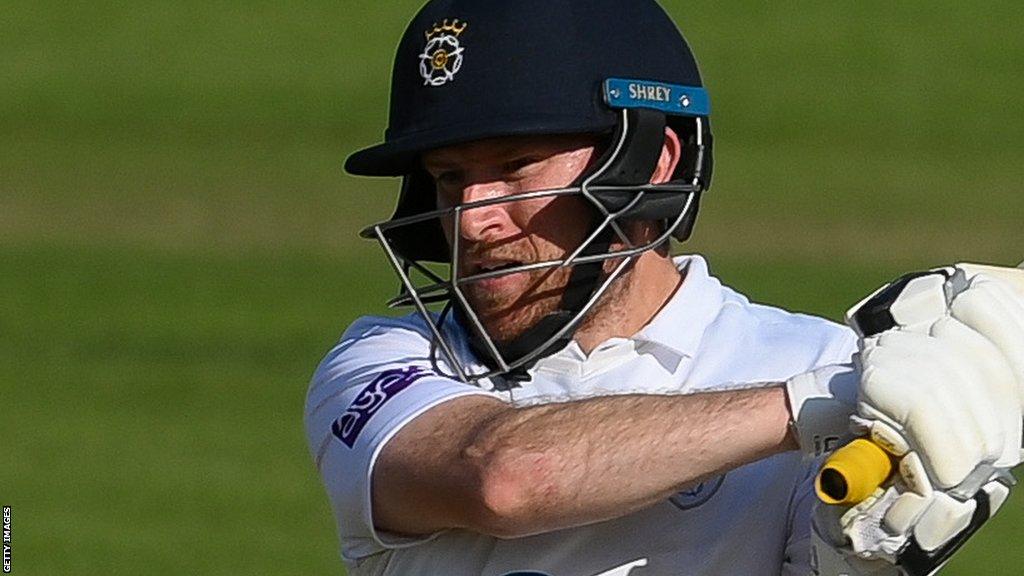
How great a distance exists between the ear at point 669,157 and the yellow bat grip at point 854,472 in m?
1.03

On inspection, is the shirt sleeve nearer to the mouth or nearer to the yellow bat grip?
the mouth

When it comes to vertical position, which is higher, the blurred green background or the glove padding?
the glove padding

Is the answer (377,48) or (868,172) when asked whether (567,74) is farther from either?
(377,48)

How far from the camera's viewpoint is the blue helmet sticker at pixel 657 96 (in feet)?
12.7

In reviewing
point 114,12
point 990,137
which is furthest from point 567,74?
point 114,12

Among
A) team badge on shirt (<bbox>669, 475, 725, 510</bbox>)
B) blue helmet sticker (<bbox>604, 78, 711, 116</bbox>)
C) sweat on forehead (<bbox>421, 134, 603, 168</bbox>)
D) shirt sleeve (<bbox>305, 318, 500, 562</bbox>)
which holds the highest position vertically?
blue helmet sticker (<bbox>604, 78, 711, 116</bbox>)

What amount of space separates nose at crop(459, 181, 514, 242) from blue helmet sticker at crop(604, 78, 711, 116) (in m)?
0.26

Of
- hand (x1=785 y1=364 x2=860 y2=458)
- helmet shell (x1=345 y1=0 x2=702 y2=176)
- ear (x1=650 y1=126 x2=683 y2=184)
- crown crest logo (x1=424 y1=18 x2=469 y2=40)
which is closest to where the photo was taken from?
hand (x1=785 y1=364 x2=860 y2=458)

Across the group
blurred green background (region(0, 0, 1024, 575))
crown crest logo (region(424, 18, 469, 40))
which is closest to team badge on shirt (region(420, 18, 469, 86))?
crown crest logo (region(424, 18, 469, 40))

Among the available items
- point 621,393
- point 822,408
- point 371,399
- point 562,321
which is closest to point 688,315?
point 562,321

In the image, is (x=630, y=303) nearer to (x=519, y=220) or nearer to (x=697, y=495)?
(x=519, y=220)

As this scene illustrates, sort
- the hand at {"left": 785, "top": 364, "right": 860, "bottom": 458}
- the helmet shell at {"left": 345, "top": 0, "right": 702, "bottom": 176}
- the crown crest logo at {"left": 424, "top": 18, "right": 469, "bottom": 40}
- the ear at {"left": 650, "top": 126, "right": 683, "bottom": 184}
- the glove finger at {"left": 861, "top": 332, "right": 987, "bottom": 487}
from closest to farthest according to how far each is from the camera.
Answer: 1. the glove finger at {"left": 861, "top": 332, "right": 987, "bottom": 487}
2. the hand at {"left": 785, "top": 364, "right": 860, "bottom": 458}
3. the helmet shell at {"left": 345, "top": 0, "right": 702, "bottom": 176}
4. the crown crest logo at {"left": 424, "top": 18, "right": 469, "bottom": 40}
5. the ear at {"left": 650, "top": 126, "right": 683, "bottom": 184}

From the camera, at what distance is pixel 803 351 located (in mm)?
3930

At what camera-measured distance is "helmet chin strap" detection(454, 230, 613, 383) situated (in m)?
3.89
